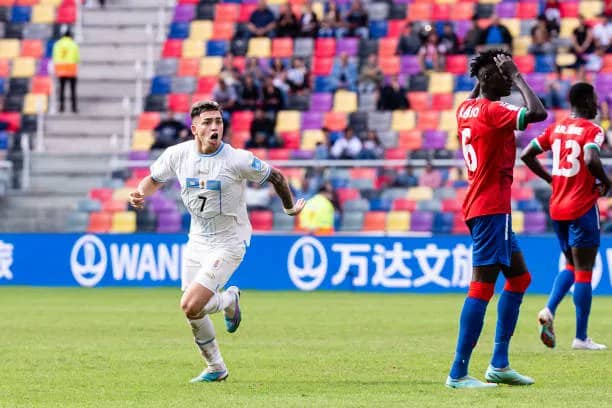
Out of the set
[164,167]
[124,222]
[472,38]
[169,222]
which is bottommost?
[124,222]

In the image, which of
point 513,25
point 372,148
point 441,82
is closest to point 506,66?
point 372,148

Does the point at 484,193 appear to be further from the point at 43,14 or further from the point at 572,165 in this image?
the point at 43,14

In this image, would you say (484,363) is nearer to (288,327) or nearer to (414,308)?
(288,327)

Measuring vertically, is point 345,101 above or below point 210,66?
below

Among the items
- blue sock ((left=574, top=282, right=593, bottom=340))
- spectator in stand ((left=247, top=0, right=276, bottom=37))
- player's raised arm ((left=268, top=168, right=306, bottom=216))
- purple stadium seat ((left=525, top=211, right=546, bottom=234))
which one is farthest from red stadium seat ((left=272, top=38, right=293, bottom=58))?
player's raised arm ((left=268, top=168, right=306, bottom=216))

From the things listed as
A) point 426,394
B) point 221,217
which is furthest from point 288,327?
point 426,394

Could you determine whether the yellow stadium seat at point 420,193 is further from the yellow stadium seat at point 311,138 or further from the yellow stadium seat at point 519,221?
the yellow stadium seat at point 311,138

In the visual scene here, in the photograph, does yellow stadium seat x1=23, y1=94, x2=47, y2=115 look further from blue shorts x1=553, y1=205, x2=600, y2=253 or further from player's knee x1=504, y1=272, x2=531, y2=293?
player's knee x1=504, y1=272, x2=531, y2=293

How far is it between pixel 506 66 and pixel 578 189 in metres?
3.79

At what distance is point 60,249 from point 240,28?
8.94 m

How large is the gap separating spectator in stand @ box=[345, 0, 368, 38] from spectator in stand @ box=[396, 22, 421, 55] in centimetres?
111

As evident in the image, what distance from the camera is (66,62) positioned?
102ft

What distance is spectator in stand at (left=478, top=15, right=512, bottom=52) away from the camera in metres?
28.8

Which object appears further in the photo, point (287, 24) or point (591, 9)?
point (287, 24)
